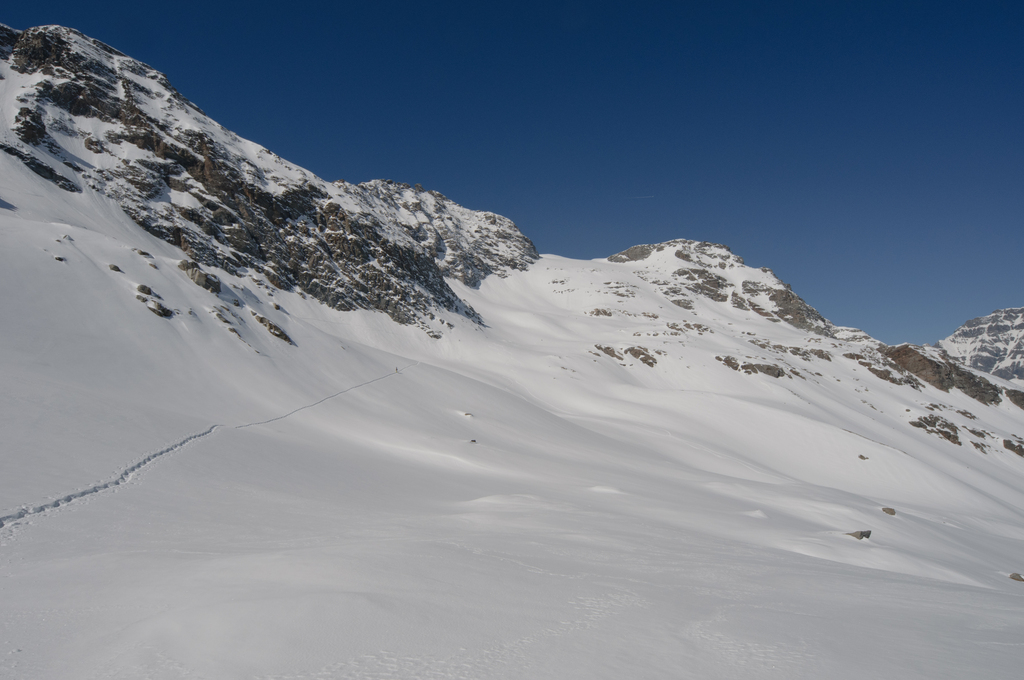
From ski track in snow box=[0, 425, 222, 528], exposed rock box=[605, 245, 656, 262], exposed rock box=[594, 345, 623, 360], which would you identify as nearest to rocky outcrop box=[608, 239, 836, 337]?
exposed rock box=[605, 245, 656, 262]

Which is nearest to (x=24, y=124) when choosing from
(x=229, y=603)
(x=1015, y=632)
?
(x=229, y=603)

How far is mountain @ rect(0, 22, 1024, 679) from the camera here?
4.34 m

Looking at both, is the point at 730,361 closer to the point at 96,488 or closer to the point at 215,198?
the point at 96,488

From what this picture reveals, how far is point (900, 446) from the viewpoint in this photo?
44.8 metres

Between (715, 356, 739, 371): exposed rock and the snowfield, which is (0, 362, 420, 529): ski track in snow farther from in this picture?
(715, 356, 739, 371): exposed rock

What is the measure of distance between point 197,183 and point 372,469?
4926 cm

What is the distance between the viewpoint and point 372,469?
15.5 m

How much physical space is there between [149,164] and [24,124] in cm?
893

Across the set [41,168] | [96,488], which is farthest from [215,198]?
[96,488]

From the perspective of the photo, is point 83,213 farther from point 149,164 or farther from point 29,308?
point 29,308

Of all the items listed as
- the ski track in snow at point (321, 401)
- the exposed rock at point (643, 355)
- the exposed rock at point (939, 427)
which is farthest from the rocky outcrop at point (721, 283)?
the ski track in snow at point (321, 401)

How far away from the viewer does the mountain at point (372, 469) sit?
4.34 m

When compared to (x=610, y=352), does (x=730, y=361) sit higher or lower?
higher

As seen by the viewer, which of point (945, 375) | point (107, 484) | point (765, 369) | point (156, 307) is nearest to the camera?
point (107, 484)
